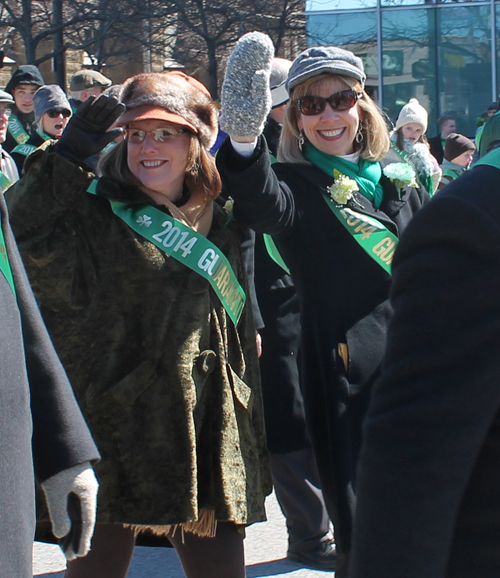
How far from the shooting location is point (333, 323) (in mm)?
2971

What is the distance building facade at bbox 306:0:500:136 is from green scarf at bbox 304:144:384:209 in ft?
45.6

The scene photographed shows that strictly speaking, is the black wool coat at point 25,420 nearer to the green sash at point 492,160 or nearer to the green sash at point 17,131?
the green sash at point 492,160

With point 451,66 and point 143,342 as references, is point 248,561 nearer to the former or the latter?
point 143,342

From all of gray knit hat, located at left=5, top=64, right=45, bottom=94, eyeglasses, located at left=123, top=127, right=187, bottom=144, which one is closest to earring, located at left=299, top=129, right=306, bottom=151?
eyeglasses, located at left=123, top=127, right=187, bottom=144

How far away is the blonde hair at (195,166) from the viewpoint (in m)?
2.86

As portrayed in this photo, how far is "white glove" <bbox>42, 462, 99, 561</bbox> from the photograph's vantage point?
192cm

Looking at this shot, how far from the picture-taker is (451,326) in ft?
3.83

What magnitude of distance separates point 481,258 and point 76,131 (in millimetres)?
1844

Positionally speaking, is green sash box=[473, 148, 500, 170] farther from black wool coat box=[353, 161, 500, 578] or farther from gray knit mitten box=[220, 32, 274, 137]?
gray knit mitten box=[220, 32, 274, 137]

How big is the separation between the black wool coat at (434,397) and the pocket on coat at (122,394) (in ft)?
4.80

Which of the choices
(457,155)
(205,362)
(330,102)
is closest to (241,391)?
(205,362)

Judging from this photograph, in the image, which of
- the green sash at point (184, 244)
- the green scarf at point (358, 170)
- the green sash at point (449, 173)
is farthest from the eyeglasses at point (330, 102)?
the green sash at point (449, 173)

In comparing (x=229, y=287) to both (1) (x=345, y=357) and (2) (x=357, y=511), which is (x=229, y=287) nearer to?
(1) (x=345, y=357)

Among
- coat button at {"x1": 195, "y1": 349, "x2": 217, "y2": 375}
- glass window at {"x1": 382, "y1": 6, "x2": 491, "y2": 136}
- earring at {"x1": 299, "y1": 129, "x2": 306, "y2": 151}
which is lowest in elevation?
coat button at {"x1": 195, "y1": 349, "x2": 217, "y2": 375}
